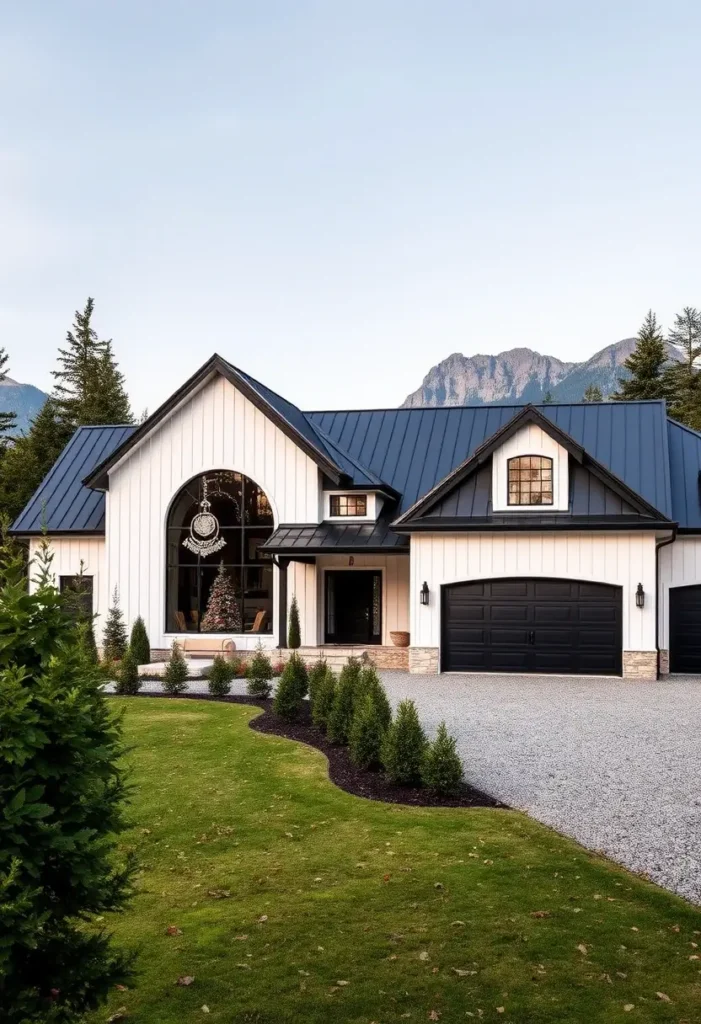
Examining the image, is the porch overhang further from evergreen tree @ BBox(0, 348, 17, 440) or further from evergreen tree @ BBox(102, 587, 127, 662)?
evergreen tree @ BBox(0, 348, 17, 440)

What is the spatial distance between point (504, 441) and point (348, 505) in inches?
194

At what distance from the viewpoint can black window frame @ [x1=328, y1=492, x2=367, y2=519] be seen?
75.9ft

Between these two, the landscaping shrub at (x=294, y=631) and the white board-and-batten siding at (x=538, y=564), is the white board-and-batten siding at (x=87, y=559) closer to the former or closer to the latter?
the landscaping shrub at (x=294, y=631)

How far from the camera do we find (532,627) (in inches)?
806

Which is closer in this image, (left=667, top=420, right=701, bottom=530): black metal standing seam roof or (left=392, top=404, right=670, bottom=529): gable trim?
(left=392, top=404, right=670, bottom=529): gable trim

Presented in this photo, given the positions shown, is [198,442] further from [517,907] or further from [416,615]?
[517,907]

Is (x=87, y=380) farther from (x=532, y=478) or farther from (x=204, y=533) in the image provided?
(x=532, y=478)

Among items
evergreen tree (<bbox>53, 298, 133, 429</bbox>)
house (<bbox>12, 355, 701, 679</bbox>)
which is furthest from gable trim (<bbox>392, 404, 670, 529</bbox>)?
evergreen tree (<bbox>53, 298, 133, 429</bbox>)

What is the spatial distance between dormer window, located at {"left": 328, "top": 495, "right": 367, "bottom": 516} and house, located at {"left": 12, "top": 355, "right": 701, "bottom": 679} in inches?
2.6

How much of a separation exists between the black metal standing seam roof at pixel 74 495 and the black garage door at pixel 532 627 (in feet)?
36.5

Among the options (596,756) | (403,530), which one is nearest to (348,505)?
(403,530)

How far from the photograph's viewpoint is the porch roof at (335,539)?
70.5 ft

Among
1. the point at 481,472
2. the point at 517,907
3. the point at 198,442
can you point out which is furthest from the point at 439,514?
the point at 517,907

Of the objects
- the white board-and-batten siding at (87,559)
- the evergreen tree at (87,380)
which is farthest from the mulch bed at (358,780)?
the evergreen tree at (87,380)
